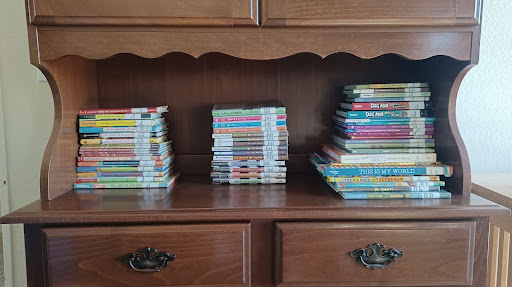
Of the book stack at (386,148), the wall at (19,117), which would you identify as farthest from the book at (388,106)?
the wall at (19,117)

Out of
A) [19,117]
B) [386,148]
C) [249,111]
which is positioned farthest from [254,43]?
[19,117]

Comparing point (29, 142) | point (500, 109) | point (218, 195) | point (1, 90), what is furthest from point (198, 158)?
point (500, 109)

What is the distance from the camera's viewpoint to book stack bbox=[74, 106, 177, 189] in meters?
0.95

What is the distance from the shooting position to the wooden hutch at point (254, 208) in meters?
0.75

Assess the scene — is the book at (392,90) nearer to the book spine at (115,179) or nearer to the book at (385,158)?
the book at (385,158)

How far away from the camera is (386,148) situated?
36.5 inches

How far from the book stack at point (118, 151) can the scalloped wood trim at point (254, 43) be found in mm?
199

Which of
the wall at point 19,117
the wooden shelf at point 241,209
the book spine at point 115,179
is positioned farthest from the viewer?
the wall at point 19,117

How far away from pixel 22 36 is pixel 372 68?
Answer: 1064 mm

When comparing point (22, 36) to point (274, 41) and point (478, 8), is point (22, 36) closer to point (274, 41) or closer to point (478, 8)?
point (274, 41)

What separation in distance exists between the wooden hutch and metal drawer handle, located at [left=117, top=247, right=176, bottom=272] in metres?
0.01

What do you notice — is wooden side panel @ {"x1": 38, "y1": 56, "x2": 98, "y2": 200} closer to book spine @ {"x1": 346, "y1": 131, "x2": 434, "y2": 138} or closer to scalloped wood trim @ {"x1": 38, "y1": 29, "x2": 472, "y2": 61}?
scalloped wood trim @ {"x1": 38, "y1": 29, "x2": 472, "y2": 61}

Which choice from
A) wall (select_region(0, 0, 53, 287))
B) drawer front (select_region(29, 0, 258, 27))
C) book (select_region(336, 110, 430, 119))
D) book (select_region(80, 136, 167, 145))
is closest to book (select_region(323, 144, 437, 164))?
book (select_region(336, 110, 430, 119))

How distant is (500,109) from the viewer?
1.18 metres
